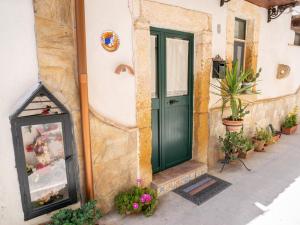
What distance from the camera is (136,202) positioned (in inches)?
102

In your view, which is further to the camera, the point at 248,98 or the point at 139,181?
the point at 248,98

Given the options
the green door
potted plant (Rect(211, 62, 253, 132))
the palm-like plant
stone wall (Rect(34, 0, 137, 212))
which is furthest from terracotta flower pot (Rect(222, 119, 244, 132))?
stone wall (Rect(34, 0, 137, 212))

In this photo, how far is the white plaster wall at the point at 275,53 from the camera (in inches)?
196

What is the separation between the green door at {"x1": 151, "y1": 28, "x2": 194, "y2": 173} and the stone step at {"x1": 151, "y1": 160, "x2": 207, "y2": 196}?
0.40ft

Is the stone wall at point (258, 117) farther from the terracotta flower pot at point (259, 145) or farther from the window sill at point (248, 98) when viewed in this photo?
the terracotta flower pot at point (259, 145)

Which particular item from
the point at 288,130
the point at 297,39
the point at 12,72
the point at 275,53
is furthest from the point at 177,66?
the point at 297,39

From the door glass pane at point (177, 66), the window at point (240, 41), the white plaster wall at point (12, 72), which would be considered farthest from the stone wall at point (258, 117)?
the white plaster wall at point (12, 72)

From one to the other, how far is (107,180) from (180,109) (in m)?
1.75

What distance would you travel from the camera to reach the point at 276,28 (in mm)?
5301

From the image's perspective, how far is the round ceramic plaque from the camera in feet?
7.76

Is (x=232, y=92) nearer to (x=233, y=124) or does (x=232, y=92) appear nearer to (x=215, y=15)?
(x=233, y=124)

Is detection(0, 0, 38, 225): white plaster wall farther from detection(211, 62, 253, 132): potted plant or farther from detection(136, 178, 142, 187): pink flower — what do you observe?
detection(211, 62, 253, 132): potted plant

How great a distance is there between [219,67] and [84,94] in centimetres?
246

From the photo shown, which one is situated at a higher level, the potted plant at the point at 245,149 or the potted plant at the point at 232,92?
the potted plant at the point at 232,92
